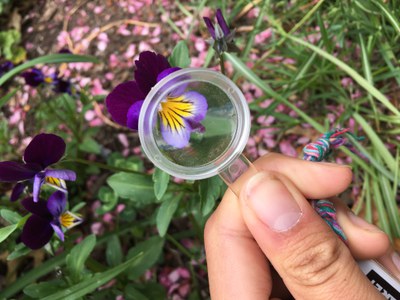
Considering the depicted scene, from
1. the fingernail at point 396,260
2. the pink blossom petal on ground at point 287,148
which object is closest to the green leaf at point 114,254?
the pink blossom petal on ground at point 287,148

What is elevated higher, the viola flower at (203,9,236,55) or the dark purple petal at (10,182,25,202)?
the viola flower at (203,9,236,55)

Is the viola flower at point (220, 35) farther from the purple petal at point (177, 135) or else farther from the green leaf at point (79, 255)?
the green leaf at point (79, 255)

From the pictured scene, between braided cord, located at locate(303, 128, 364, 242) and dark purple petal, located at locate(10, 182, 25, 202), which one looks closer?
braided cord, located at locate(303, 128, 364, 242)

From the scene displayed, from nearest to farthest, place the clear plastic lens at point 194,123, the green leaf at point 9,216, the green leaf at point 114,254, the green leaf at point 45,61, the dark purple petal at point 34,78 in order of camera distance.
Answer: the clear plastic lens at point 194,123 → the green leaf at point 9,216 → the green leaf at point 45,61 → the green leaf at point 114,254 → the dark purple petal at point 34,78

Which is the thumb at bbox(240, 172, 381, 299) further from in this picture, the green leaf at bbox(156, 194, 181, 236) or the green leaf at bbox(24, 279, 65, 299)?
the green leaf at bbox(24, 279, 65, 299)

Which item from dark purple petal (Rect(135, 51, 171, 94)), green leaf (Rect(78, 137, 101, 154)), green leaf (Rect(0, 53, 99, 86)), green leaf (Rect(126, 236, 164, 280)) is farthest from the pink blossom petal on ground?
dark purple petal (Rect(135, 51, 171, 94))

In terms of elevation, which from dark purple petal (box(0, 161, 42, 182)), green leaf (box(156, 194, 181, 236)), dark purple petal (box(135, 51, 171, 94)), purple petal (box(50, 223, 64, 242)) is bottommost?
purple petal (box(50, 223, 64, 242))

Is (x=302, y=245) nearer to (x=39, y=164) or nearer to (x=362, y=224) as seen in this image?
(x=362, y=224)
